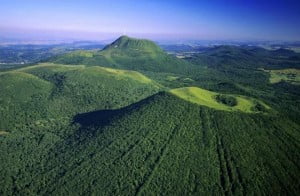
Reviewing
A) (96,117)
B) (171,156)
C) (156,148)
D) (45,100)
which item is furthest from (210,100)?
(45,100)

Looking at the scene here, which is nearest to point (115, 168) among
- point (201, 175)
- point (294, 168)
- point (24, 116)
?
point (201, 175)

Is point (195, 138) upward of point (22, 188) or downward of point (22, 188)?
upward

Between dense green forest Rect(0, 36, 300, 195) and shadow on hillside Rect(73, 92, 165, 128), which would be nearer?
dense green forest Rect(0, 36, 300, 195)

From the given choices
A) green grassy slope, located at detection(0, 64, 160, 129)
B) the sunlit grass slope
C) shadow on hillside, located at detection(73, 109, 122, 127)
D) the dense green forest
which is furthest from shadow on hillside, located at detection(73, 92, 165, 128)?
the sunlit grass slope

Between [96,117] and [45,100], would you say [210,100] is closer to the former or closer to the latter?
[96,117]

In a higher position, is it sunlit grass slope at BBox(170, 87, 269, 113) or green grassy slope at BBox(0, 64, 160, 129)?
sunlit grass slope at BBox(170, 87, 269, 113)

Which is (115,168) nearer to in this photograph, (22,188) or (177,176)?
(177,176)

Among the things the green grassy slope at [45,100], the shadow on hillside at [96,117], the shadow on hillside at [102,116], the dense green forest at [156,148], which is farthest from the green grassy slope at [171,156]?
the green grassy slope at [45,100]

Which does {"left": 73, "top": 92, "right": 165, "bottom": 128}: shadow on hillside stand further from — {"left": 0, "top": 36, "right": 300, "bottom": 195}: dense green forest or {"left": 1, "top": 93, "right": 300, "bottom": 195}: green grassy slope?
{"left": 1, "top": 93, "right": 300, "bottom": 195}: green grassy slope
